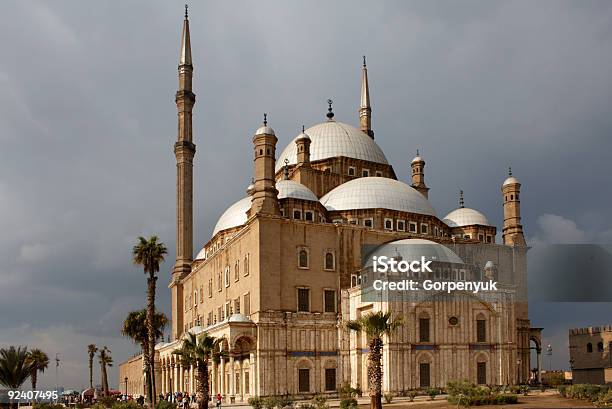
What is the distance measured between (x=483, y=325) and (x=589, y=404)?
14.1 meters

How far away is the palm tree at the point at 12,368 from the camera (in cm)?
3816

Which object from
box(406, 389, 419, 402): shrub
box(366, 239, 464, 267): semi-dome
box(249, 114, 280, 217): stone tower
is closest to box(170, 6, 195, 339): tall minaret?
box(249, 114, 280, 217): stone tower

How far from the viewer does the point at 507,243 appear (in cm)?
5744

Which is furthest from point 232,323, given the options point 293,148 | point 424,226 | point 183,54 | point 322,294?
point 183,54

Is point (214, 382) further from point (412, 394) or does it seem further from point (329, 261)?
point (412, 394)

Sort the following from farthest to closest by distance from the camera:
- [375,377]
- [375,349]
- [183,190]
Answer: [183,190], [375,349], [375,377]

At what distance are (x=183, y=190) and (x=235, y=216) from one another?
366 inches

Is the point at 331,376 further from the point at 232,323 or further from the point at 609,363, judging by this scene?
the point at 609,363

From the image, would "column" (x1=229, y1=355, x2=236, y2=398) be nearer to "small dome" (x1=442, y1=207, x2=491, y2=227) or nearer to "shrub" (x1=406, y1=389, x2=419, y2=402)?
"shrub" (x1=406, y1=389, x2=419, y2=402)

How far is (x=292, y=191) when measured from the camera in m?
51.8

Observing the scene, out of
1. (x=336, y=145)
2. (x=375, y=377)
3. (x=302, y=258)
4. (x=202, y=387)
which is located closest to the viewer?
(x=375, y=377)

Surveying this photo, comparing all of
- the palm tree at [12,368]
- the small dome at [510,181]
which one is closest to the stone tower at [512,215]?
the small dome at [510,181]

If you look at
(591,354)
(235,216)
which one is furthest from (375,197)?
(591,354)

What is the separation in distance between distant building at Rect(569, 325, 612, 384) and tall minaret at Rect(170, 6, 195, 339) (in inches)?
1482
